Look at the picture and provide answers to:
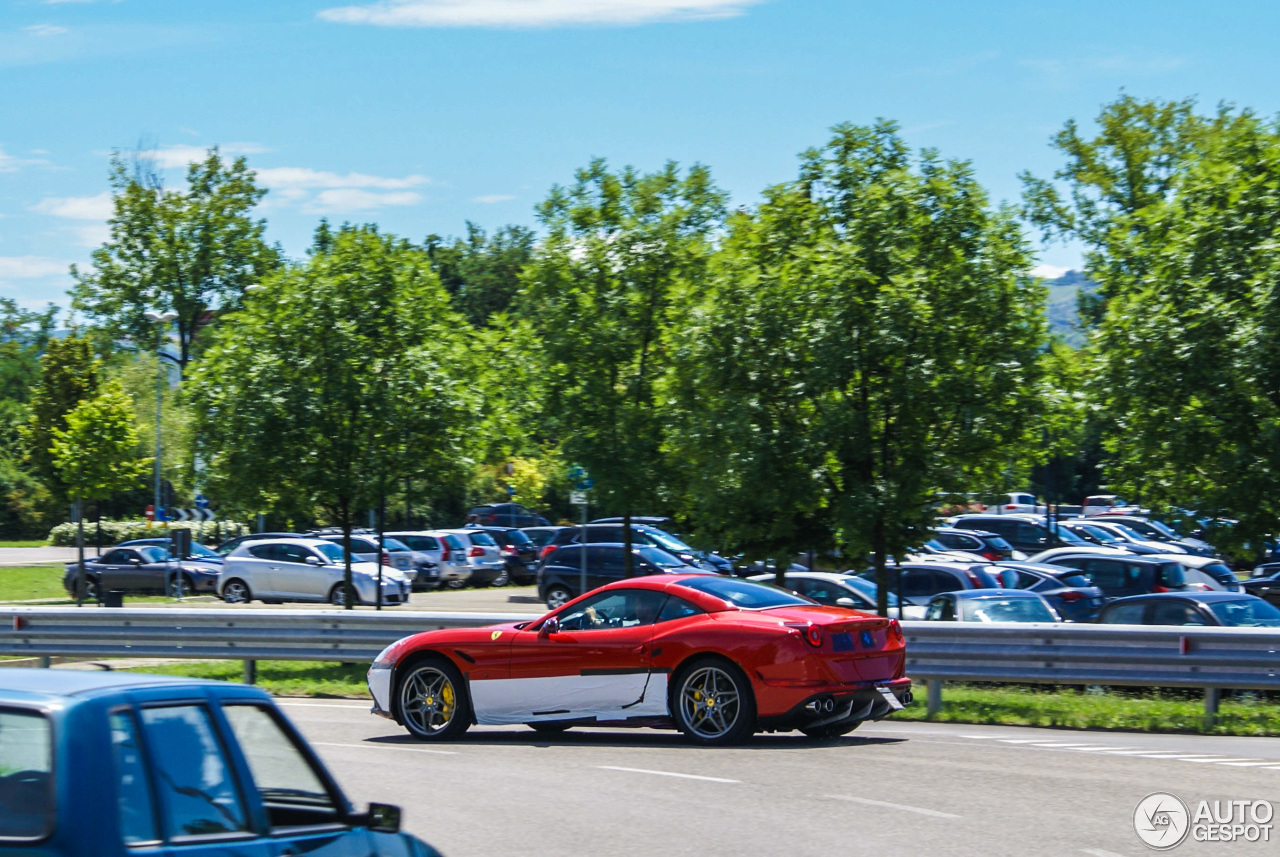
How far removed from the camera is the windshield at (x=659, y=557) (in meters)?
35.9

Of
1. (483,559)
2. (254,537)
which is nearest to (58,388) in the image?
(254,537)

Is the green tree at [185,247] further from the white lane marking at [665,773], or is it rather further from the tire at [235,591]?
the white lane marking at [665,773]

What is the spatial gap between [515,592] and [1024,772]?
33076mm

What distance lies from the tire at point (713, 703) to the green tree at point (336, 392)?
10.9 metres

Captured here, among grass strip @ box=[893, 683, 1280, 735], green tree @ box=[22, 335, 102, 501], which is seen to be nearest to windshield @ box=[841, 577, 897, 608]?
grass strip @ box=[893, 683, 1280, 735]

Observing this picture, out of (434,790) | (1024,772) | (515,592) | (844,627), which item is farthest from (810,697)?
(515,592)

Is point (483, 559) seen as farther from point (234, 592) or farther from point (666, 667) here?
point (666, 667)

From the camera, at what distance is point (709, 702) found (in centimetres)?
1225

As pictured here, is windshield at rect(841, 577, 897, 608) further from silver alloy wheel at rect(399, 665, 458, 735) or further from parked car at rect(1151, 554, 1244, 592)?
silver alloy wheel at rect(399, 665, 458, 735)

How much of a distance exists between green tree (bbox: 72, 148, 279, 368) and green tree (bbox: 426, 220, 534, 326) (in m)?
27.7

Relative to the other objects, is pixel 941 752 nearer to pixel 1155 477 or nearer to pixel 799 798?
pixel 799 798

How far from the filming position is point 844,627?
12.1m

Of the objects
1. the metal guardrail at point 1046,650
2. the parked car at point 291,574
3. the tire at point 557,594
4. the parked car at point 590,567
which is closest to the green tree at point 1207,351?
the metal guardrail at point 1046,650

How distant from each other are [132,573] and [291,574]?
6.31 metres
